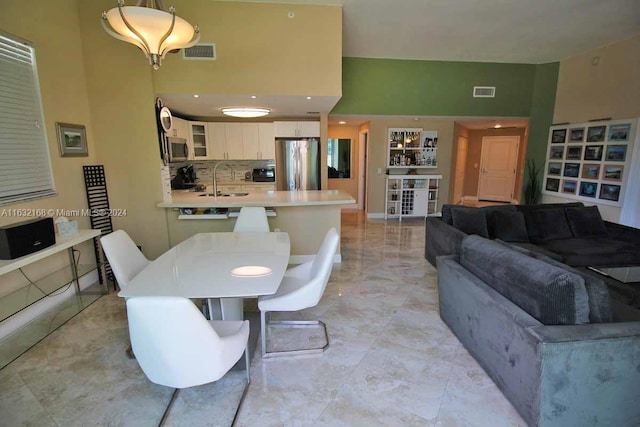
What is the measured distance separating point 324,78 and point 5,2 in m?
2.91

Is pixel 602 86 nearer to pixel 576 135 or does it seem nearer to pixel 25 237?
pixel 576 135

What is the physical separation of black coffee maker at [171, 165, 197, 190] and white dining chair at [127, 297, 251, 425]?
4.86 meters

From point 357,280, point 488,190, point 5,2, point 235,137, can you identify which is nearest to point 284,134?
point 235,137

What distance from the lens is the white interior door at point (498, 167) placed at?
8883mm

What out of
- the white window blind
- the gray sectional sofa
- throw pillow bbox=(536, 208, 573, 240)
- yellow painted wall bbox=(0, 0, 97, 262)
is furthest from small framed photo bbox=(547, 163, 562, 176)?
the white window blind

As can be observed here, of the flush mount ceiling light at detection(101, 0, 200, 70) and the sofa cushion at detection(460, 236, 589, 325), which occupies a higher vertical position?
the flush mount ceiling light at detection(101, 0, 200, 70)

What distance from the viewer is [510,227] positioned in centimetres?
392

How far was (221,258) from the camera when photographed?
95.3 inches

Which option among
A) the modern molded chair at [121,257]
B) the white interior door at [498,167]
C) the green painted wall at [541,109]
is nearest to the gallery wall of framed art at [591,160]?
the green painted wall at [541,109]

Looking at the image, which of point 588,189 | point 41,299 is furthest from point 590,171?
point 41,299

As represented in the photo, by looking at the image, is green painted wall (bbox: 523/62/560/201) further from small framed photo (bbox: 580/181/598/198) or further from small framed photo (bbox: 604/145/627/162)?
small framed photo (bbox: 604/145/627/162)

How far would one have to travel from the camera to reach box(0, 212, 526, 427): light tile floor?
1.83 meters

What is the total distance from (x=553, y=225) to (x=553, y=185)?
243cm

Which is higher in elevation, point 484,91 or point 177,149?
point 484,91
